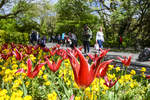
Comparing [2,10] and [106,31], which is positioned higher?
[2,10]

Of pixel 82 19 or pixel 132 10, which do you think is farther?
pixel 82 19

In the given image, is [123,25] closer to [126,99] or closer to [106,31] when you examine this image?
[106,31]

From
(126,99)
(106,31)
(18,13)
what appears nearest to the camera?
(126,99)

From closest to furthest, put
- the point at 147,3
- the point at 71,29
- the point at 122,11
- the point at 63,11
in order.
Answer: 1. the point at 147,3
2. the point at 122,11
3. the point at 63,11
4. the point at 71,29

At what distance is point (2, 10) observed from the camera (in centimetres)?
1188

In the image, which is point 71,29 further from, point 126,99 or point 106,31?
point 126,99

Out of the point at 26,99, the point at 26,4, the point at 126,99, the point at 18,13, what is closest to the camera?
the point at 26,99

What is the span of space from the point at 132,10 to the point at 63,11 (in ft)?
49.5

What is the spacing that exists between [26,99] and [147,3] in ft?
76.8

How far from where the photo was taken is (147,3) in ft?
69.1

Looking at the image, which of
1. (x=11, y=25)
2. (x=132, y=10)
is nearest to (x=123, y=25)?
(x=132, y=10)

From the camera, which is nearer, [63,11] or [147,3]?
[147,3]

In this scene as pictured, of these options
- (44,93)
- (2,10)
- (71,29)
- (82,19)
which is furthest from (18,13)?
(71,29)

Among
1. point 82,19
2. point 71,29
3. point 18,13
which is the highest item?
point 18,13
